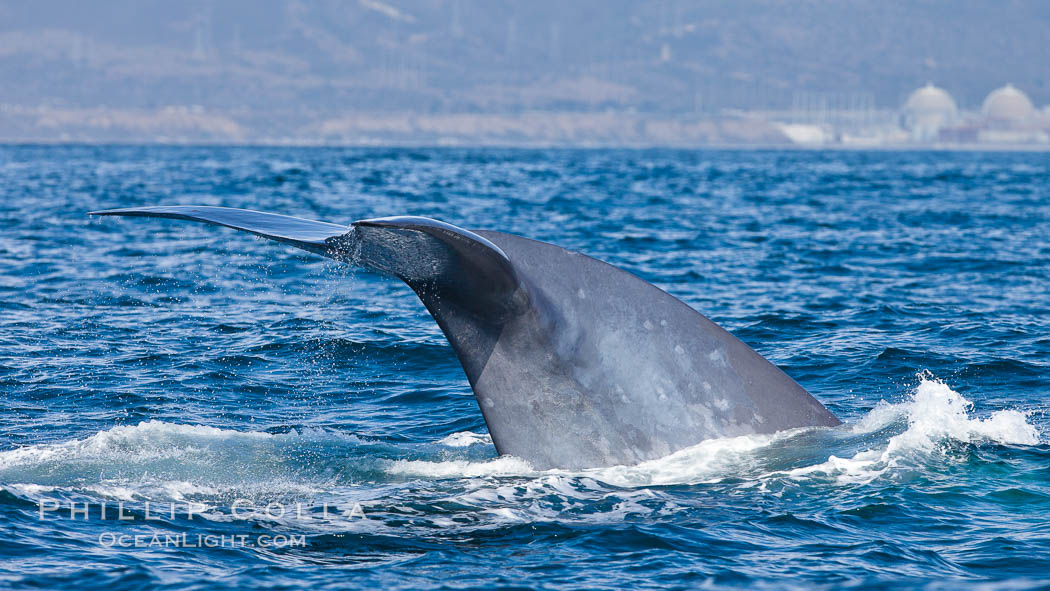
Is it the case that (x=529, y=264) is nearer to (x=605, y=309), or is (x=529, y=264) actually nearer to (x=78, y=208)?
(x=605, y=309)

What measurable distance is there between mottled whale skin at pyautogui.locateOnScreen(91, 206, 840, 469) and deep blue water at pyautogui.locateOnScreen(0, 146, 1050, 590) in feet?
0.56

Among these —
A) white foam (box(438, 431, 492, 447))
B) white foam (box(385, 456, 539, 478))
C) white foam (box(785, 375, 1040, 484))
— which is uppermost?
white foam (box(785, 375, 1040, 484))

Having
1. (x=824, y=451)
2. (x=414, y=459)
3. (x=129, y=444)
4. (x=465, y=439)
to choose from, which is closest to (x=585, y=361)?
(x=824, y=451)

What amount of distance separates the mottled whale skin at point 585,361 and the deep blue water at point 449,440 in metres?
0.17

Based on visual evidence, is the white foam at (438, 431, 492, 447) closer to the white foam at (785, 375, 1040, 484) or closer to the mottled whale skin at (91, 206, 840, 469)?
the mottled whale skin at (91, 206, 840, 469)

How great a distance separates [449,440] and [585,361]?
2730 millimetres

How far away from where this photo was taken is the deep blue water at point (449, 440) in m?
5.89

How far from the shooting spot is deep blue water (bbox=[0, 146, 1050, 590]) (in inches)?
232

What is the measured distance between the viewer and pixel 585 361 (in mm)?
5809

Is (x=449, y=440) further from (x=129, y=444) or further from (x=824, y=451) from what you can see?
(x=824, y=451)

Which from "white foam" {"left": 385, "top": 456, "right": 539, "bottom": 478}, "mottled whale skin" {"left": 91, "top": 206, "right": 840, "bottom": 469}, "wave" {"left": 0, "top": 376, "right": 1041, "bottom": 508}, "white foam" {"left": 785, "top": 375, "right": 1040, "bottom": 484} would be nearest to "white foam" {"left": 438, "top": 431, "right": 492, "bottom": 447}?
"wave" {"left": 0, "top": 376, "right": 1041, "bottom": 508}

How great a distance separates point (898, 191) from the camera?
41375 mm

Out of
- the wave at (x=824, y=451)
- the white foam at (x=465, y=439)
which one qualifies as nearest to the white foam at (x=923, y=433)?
the wave at (x=824, y=451)

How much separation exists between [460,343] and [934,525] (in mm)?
2583
